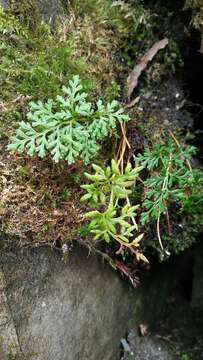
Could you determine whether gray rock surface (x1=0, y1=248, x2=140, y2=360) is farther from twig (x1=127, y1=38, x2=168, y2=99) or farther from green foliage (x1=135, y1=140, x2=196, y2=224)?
twig (x1=127, y1=38, x2=168, y2=99)

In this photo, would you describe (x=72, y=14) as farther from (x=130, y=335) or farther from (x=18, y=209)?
(x=130, y=335)

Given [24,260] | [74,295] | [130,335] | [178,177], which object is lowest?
[130,335]

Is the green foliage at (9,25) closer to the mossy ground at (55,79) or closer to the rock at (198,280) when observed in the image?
the mossy ground at (55,79)

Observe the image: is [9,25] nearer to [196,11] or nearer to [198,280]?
[196,11]

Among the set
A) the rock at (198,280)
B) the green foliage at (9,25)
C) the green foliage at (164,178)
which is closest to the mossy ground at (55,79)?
the green foliage at (9,25)

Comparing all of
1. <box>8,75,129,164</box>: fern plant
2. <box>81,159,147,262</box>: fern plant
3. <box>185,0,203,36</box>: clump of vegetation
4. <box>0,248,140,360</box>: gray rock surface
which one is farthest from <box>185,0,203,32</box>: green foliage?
<box>0,248,140,360</box>: gray rock surface

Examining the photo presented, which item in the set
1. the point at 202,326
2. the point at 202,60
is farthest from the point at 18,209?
the point at 202,326

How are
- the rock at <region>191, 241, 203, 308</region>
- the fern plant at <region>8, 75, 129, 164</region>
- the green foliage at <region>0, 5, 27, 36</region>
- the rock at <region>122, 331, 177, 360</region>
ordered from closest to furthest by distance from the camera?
the fern plant at <region>8, 75, 129, 164</region>, the green foliage at <region>0, 5, 27, 36</region>, the rock at <region>122, 331, 177, 360</region>, the rock at <region>191, 241, 203, 308</region>
